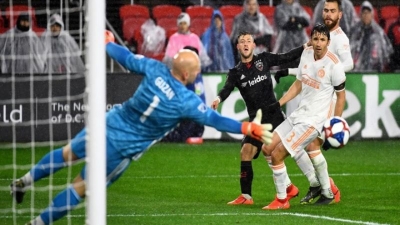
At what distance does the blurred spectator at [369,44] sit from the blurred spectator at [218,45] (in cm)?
266

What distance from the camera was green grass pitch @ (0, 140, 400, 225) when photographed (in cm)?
1001

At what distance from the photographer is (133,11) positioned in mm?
Result: 20688

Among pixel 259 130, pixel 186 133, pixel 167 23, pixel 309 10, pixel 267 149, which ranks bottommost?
pixel 186 133

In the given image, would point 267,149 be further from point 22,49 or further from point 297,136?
point 22,49

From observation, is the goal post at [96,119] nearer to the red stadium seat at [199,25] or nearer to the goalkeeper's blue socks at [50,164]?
the goalkeeper's blue socks at [50,164]

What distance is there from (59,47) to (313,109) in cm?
666

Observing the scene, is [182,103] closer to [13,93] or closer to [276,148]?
[276,148]

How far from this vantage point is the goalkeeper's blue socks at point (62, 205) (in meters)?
8.23

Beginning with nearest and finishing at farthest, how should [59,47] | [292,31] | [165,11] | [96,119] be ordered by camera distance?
[96,119], [59,47], [292,31], [165,11]

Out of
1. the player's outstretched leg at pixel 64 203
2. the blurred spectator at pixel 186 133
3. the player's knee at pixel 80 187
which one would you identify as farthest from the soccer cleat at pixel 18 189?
the blurred spectator at pixel 186 133

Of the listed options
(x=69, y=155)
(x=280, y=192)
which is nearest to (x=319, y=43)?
(x=280, y=192)

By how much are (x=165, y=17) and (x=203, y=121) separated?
1276cm

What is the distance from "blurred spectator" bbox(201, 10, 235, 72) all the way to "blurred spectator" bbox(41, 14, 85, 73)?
10.2 feet

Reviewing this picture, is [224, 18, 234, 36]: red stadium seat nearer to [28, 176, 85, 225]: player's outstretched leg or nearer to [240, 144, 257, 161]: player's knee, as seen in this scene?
[240, 144, 257, 161]: player's knee
